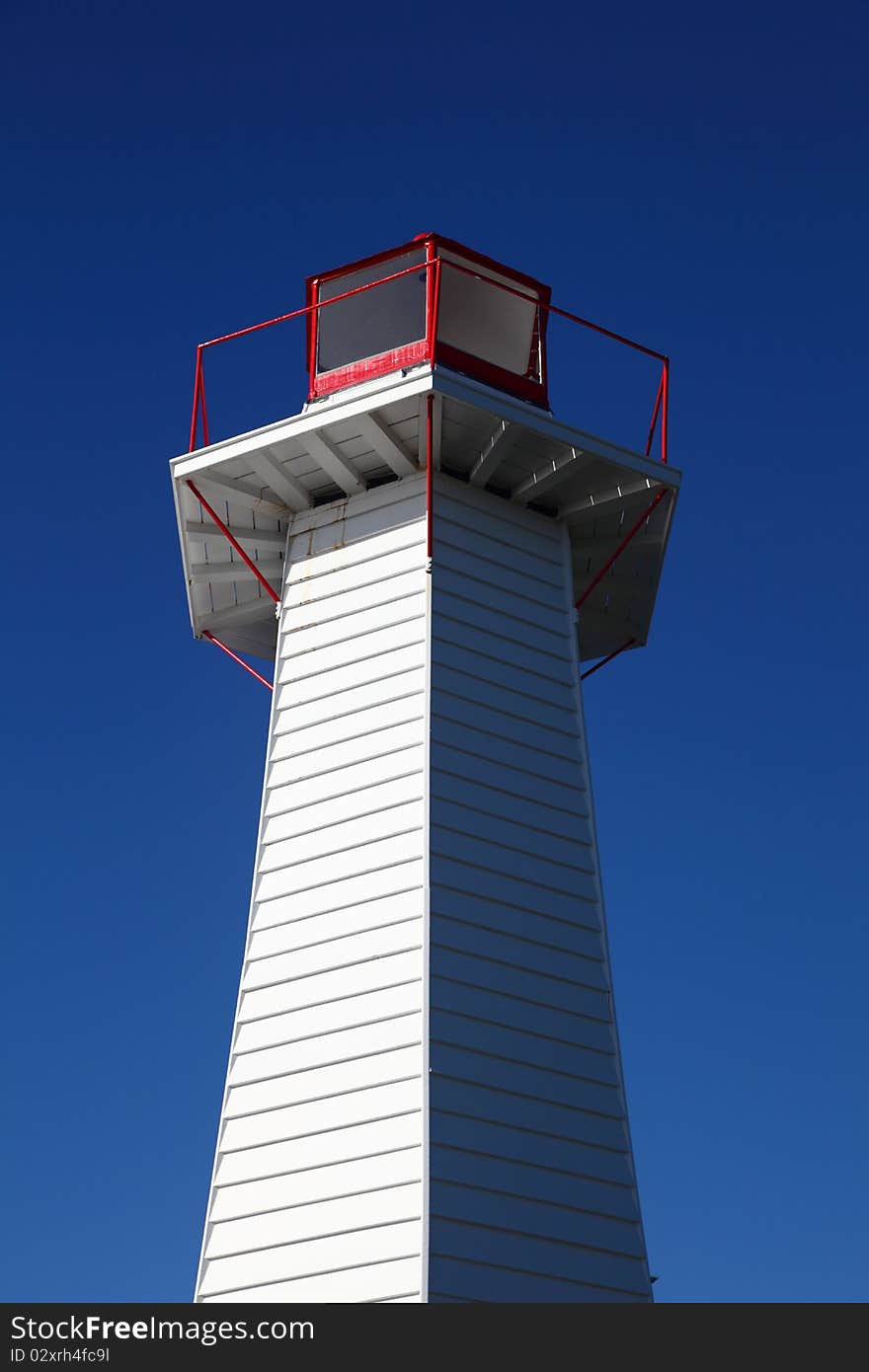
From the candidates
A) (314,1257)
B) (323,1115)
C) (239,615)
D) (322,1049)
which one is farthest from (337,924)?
(239,615)

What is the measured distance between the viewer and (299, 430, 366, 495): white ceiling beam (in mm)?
14891

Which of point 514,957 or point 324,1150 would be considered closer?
point 324,1150

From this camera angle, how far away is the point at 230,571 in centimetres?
1647

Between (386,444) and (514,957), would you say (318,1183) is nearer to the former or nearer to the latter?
(514,957)

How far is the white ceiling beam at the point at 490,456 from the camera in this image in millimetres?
14859

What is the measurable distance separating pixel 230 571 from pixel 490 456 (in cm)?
304

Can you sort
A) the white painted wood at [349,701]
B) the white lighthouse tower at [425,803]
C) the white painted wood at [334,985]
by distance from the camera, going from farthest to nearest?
the white painted wood at [349,701] < the white painted wood at [334,985] < the white lighthouse tower at [425,803]

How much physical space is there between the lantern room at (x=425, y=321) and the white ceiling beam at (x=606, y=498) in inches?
51.6

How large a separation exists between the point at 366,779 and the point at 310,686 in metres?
1.35

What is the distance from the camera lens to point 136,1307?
31.1ft

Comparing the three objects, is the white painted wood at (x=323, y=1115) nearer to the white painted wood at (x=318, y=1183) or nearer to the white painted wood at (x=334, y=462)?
the white painted wood at (x=318, y=1183)

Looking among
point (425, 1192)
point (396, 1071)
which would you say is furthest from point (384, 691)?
point (425, 1192)

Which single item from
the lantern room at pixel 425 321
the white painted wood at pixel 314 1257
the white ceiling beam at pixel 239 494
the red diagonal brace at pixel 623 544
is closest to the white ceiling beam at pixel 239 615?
the white ceiling beam at pixel 239 494

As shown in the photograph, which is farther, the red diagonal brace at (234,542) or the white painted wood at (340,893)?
the red diagonal brace at (234,542)
